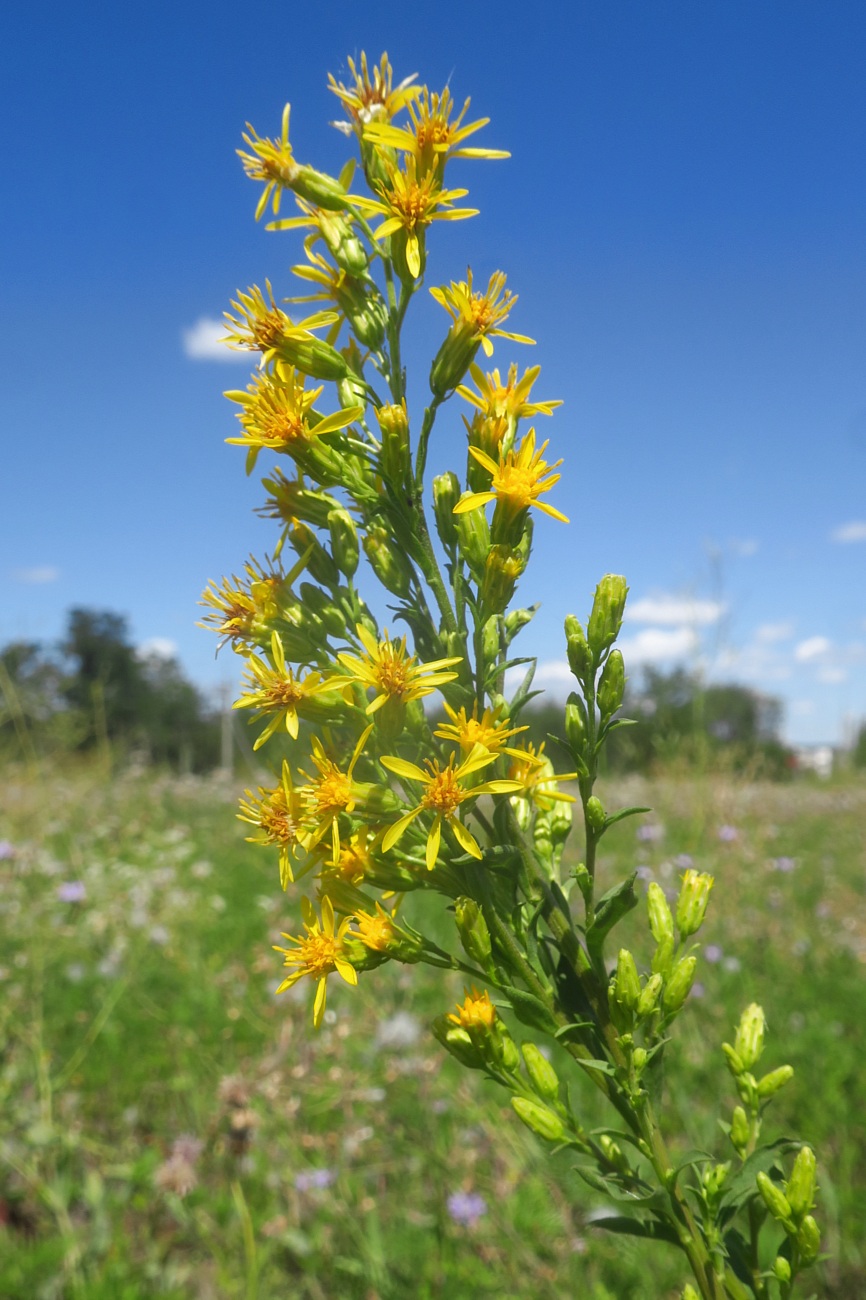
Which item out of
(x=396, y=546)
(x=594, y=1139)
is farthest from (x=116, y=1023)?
(x=396, y=546)

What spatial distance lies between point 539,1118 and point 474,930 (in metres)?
0.28

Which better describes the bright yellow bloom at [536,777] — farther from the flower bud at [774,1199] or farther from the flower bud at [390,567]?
the flower bud at [774,1199]

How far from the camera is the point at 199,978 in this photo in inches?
190

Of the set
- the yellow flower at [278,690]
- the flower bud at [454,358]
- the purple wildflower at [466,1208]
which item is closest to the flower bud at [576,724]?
the yellow flower at [278,690]

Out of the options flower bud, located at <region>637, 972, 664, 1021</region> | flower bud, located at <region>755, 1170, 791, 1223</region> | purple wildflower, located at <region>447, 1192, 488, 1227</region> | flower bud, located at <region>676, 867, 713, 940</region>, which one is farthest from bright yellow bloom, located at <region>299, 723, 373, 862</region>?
purple wildflower, located at <region>447, 1192, 488, 1227</region>

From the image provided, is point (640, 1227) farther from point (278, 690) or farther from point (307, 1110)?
point (307, 1110)

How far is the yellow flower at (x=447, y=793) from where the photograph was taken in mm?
1152

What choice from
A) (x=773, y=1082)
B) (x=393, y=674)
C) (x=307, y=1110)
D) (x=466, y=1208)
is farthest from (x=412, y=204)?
(x=307, y=1110)

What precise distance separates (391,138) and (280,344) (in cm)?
38

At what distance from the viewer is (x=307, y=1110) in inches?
131

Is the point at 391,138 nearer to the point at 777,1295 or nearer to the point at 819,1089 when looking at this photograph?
the point at 777,1295

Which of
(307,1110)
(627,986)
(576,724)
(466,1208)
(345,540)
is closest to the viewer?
(627,986)

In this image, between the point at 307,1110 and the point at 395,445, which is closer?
the point at 395,445

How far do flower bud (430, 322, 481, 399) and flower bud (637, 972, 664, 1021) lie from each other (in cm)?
92
